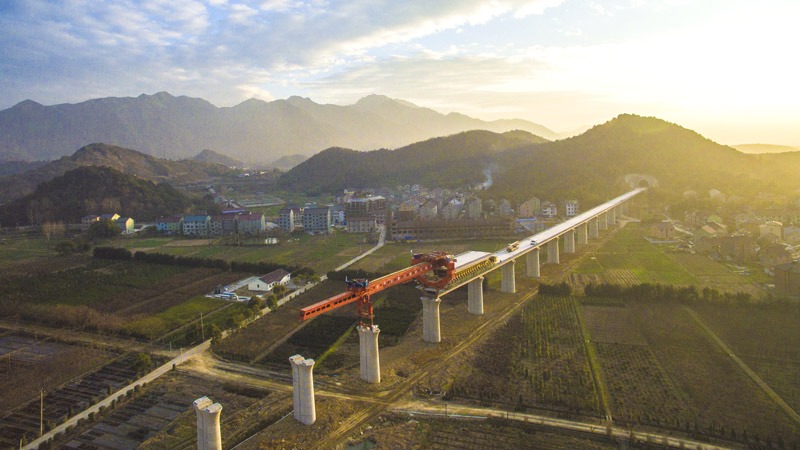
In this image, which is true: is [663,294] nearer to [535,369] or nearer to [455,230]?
[535,369]

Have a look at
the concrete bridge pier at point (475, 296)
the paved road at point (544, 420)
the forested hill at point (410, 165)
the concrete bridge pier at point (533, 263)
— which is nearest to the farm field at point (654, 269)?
the concrete bridge pier at point (533, 263)

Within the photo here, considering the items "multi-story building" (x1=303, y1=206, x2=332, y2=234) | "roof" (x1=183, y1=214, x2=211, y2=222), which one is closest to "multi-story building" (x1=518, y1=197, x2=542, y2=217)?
"multi-story building" (x1=303, y1=206, x2=332, y2=234)

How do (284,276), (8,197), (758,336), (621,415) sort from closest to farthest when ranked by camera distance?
(621,415)
(758,336)
(284,276)
(8,197)

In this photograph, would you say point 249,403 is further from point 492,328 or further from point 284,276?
point 284,276

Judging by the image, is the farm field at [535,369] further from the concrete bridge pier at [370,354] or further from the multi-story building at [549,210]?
the multi-story building at [549,210]

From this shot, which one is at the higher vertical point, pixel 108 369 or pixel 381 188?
pixel 381 188

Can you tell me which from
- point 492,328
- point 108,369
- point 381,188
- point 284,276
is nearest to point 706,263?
point 492,328
